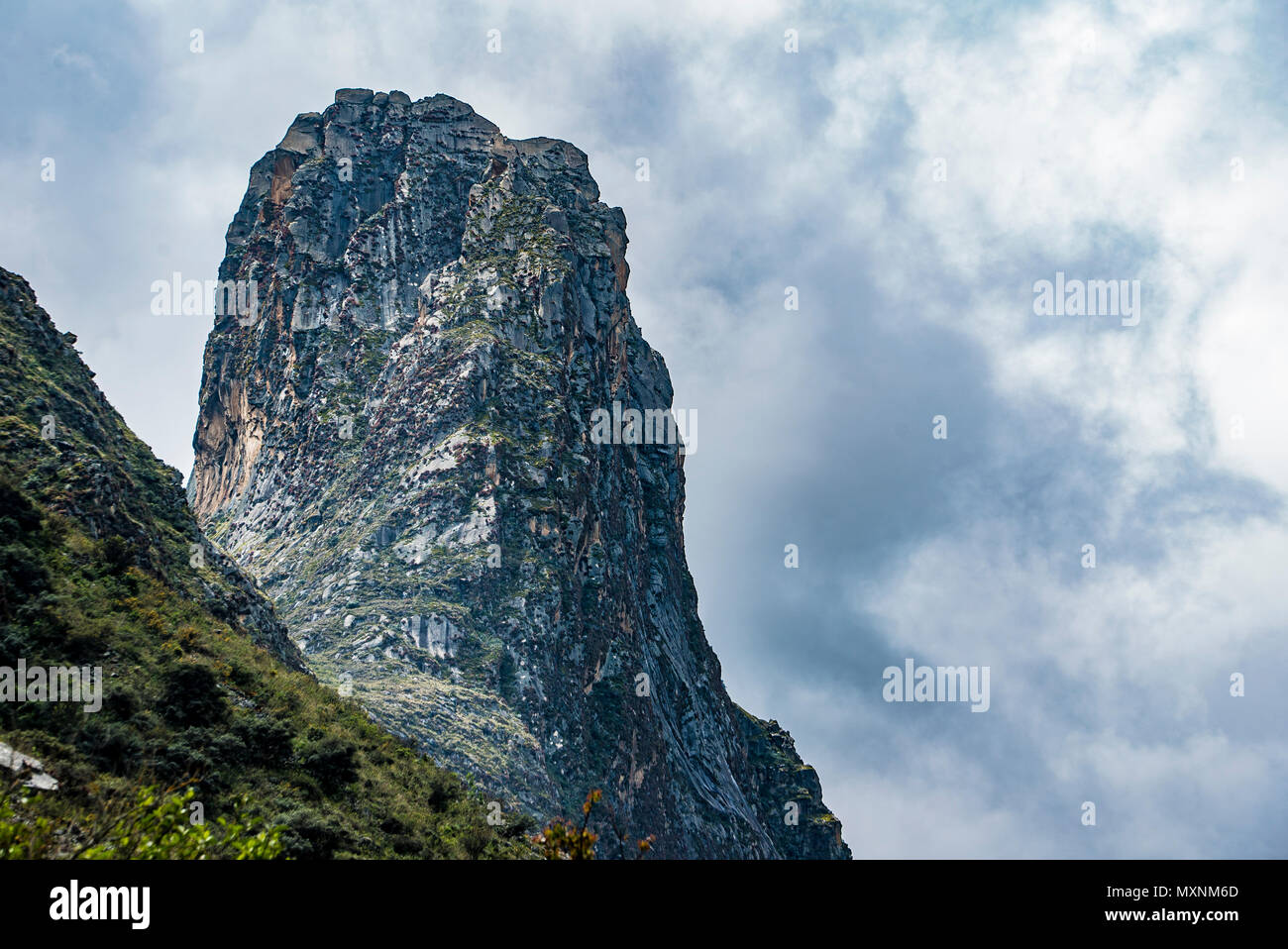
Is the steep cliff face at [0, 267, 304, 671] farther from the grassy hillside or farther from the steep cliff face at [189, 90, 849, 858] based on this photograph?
the steep cliff face at [189, 90, 849, 858]

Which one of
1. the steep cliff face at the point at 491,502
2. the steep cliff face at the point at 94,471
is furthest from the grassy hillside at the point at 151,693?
the steep cliff face at the point at 491,502

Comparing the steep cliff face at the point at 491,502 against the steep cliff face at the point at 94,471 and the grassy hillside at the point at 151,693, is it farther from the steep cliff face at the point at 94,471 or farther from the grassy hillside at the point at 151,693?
the grassy hillside at the point at 151,693

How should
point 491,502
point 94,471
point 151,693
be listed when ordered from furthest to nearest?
point 491,502 < point 94,471 < point 151,693

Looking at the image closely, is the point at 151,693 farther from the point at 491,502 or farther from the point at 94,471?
the point at 491,502

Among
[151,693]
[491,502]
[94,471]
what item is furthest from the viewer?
[491,502]

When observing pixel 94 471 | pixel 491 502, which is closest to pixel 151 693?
pixel 94 471

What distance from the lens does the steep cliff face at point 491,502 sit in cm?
11788

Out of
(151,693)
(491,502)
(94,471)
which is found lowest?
(151,693)

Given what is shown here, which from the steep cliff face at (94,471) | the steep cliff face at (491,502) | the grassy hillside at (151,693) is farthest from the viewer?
the steep cliff face at (491,502)

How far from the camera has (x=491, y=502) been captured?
5325 inches

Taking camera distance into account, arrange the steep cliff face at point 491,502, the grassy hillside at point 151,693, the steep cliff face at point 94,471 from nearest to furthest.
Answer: the grassy hillside at point 151,693, the steep cliff face at point 94,471, the steep cliff face at point 491,502

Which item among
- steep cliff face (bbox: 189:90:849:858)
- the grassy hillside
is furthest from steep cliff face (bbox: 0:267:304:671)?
steep cliff face (bbox: 189:90:849:858)
